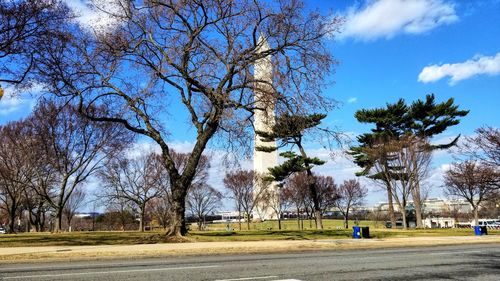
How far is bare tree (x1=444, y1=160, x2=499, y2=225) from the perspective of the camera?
38469 millimetres

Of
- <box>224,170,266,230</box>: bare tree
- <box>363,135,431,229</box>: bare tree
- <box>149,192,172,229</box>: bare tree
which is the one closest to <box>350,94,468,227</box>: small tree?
<box>363,135,431,229</box>: bare tree

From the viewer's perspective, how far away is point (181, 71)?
22.2m

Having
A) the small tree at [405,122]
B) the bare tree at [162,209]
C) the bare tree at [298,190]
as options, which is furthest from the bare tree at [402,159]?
the bare tree at [162,209]

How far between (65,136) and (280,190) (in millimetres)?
35335

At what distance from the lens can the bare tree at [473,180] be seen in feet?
126

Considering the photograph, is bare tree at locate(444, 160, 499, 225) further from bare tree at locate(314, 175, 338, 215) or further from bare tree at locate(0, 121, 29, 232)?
bare tree at locate(0, 121, 29, 232)

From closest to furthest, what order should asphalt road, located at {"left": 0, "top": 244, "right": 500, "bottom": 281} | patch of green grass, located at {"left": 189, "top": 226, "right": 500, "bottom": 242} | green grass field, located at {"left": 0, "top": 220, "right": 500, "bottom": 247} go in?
asphalt road, located at {"left": 0, "top": 244, "right": 500, "bottom": 281}
green grass field, located at {"left": 0, "top": 220, "right": 500, "bottom": 247}
patch of green grass, located at {"left": 189, "top": 226, "right": 500, "bottom": 242}

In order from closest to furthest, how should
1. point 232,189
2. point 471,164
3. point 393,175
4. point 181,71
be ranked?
1. point 181,71
2. point 393,175
3. point 471,164
4. point 232,189

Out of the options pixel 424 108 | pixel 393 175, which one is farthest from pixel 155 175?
pixel 424 108

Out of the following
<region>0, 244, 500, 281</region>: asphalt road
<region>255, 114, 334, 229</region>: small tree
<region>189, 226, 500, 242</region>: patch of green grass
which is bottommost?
<region>189, 226, 500, 242</region>: patch of green grass

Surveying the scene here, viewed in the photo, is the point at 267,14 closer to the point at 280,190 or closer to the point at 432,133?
the point at 432,133

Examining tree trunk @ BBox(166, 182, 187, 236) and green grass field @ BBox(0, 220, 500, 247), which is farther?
tree trunk @ BBox(166, 182, 187, 236)

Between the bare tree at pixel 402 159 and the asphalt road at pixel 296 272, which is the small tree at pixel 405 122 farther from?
the asphalt road at pixel 296 272

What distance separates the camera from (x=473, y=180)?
140ft
